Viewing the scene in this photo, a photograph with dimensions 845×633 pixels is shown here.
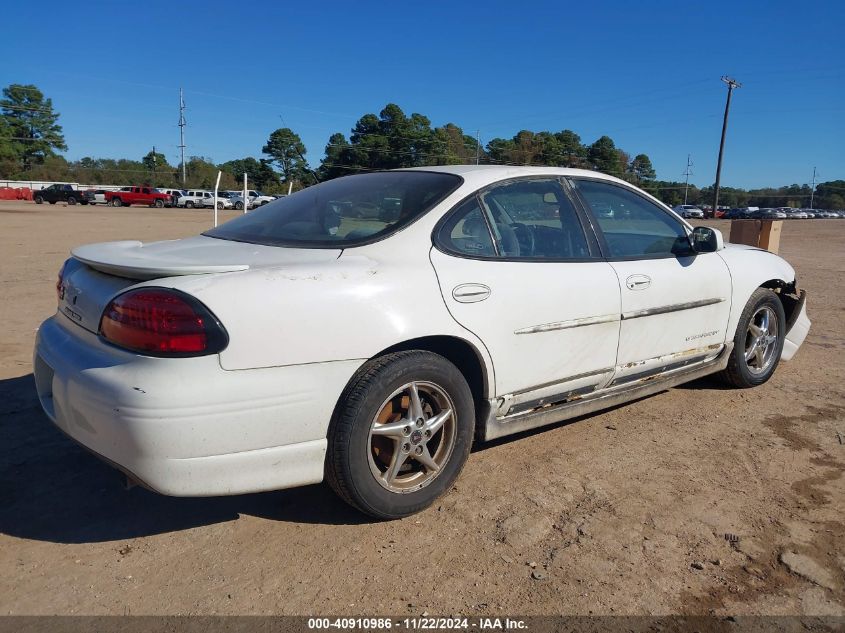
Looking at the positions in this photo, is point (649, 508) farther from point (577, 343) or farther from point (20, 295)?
point (20, 295)

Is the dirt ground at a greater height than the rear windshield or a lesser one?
lesser

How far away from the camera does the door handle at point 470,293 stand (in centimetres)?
284

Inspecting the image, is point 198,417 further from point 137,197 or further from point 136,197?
point 136,197

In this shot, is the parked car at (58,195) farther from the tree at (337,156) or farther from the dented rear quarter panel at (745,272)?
the dented rear quarter panel at (745,272)

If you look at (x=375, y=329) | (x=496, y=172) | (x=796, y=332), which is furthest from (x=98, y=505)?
(x=796, y=332)

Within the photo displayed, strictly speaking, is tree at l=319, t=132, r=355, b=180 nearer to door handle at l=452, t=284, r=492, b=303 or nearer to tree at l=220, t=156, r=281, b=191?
tree at l=220, t=156, r=281, b=191

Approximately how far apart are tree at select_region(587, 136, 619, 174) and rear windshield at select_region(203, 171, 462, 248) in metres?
53.5

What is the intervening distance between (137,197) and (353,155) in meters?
22.4

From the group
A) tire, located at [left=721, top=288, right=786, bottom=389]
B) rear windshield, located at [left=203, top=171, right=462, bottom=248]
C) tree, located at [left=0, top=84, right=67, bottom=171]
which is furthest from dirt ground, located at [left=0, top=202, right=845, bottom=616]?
tree, located at [left=0, top=84, right=67, bottom=171]

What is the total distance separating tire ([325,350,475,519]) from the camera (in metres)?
2.55

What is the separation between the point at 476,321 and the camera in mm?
2883

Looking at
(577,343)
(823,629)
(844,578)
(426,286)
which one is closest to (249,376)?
(426,286)

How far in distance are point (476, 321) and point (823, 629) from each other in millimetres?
1664

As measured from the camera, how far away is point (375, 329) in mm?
2574
